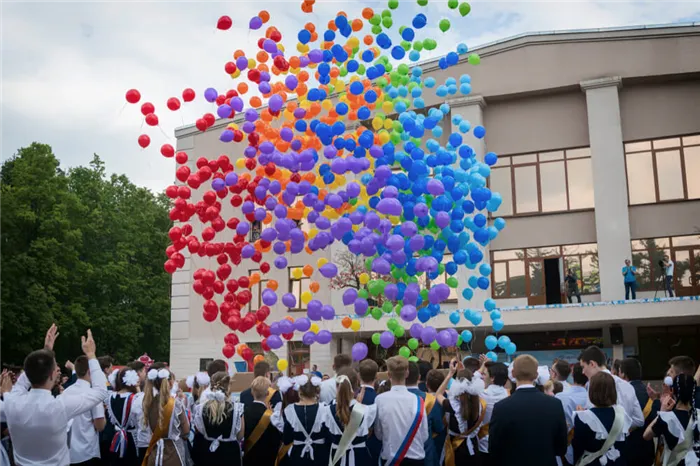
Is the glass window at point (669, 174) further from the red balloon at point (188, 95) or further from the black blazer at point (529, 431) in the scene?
the black blazer at point (529, 431)

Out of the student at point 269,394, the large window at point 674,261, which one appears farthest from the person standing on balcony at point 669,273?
the student at point 269,394

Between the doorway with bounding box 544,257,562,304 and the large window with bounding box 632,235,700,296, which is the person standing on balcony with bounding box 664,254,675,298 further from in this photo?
the doorway with bounding box 544,257,562,304

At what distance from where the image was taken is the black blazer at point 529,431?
18.2ft

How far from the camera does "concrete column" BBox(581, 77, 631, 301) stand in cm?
2347

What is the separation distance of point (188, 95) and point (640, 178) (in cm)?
1699

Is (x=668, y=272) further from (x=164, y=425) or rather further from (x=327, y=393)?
(x=164, y=425)

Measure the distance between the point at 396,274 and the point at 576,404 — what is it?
5.81 metres

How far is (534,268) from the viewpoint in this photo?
25.1 m

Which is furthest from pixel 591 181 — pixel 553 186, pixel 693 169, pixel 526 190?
pixel 693 169

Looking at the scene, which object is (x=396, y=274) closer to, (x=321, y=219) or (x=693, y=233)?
(x=321, y=219)

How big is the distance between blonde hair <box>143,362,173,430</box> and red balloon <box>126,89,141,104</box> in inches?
300

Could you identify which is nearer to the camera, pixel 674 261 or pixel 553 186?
pixel 674 261

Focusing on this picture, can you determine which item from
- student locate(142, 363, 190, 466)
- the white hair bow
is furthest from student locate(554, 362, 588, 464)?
the white hair bow

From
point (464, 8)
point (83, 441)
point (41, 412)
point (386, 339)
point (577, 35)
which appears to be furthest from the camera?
point (577, 35)
